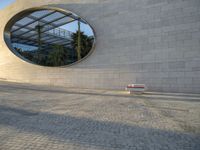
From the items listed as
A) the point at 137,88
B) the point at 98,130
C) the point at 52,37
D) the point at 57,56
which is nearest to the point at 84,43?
the point at 57,56

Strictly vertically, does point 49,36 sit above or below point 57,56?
above

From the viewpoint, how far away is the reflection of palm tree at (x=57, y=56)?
1492 cm

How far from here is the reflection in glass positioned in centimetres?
1409

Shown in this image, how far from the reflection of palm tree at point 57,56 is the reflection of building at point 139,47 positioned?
668mm

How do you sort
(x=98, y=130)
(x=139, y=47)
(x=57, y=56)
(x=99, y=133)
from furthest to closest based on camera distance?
1. (x=57, y=56)
2. (x=139, y=47)
3. (x=98, y=130)
4. (x=99, y=133)

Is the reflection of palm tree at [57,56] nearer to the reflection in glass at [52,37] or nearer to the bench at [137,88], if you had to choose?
Result: the reflection in glass at [52,37]

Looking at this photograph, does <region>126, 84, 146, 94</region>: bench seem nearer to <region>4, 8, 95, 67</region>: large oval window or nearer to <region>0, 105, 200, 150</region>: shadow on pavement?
<region>4, 8, 95, 67</region>: large oval window

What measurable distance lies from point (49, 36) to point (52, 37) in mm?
360

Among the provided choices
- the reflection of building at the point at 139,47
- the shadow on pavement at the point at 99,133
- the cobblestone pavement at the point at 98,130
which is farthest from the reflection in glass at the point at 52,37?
the shadow on pavement at the point at 99,133

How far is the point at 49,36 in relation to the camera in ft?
54.0

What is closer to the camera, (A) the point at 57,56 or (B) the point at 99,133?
(B) the point at 99,133

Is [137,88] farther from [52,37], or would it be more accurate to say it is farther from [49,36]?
[49,36]

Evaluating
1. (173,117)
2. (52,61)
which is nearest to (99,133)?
(173,117)

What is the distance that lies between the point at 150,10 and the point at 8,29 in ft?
45.2
